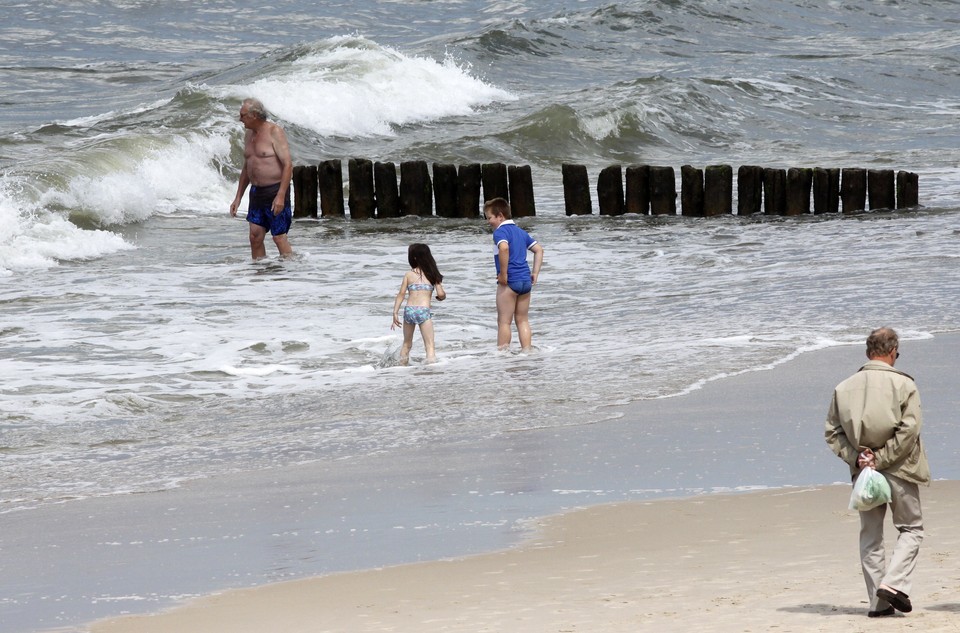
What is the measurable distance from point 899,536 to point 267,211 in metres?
10.2

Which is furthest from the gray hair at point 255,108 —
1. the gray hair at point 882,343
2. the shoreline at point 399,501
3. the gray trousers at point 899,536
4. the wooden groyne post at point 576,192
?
the gray trousers at point 899,536

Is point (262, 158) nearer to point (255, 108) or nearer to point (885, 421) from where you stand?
point (255, 108)

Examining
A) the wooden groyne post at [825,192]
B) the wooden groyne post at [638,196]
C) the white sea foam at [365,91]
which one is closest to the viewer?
the wooden groyne post at [825,192]

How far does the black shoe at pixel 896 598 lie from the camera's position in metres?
4.26

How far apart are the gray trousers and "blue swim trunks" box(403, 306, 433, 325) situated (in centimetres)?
583

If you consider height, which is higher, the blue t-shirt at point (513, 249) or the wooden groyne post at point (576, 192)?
the blue t-shirt at point (513, 249)

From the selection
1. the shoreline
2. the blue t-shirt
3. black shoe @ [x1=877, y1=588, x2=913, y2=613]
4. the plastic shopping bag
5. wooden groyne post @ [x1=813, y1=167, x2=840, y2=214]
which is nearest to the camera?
black shoe @ [x1=877, y1=588, x2=913, y2=613]

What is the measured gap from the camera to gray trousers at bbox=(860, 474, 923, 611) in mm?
4422

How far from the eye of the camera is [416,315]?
10125 millimetres

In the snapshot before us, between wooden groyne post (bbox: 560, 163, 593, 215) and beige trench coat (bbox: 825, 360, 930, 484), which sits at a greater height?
beige trench coat (bbox: 825, 360, 930, 484)

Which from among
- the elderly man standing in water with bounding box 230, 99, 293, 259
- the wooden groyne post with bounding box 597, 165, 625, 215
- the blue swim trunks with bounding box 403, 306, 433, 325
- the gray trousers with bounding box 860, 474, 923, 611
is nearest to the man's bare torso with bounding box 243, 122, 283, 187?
the elderly man standing in water with bounding box 230, 99, 293, 259

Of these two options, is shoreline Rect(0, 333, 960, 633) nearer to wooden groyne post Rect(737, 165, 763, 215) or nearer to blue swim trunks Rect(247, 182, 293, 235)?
blue swim trunks Rect(247, 182, 293, 235)

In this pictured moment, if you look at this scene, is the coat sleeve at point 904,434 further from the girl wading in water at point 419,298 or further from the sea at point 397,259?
the girl wading in water at point 419,298

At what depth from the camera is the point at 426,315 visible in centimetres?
1015
